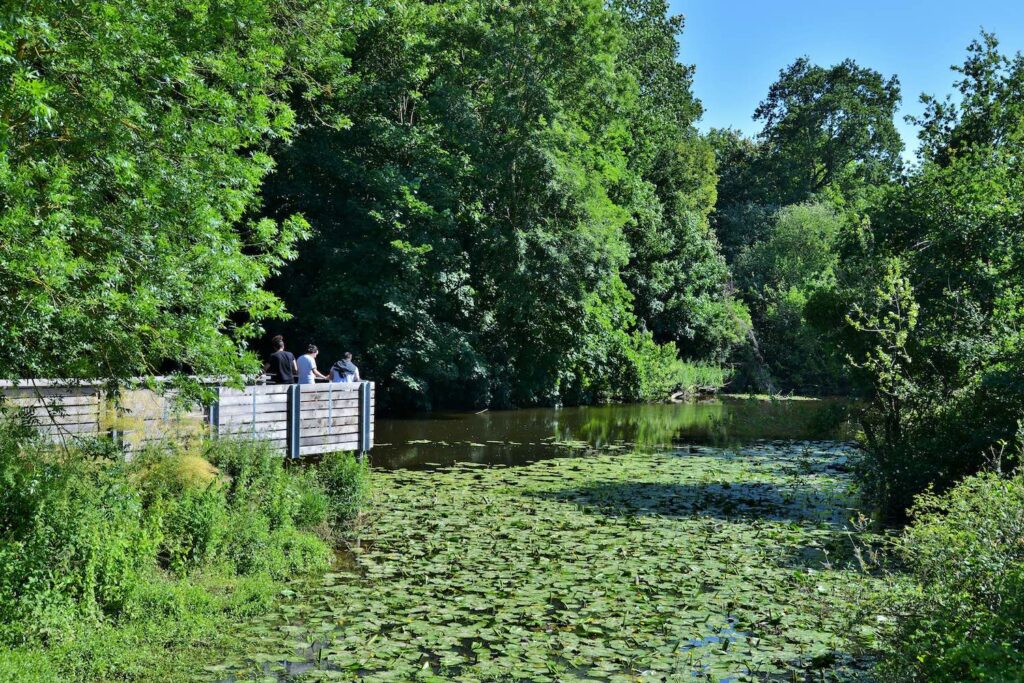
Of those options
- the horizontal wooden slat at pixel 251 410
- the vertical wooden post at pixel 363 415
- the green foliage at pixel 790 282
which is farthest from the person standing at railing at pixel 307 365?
the green foliage at pixel 790 282

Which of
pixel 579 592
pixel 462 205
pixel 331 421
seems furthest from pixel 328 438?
pixel 462 205

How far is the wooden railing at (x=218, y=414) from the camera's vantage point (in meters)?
10.5

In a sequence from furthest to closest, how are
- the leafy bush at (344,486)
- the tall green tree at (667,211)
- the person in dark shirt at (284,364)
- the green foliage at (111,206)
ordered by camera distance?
the tall green tree at (667,211) < the person in dark shirt at (284,364) < the leafy bush at (344,486) < the green foliage at (111,206)

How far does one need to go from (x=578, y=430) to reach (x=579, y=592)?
17.6 metres

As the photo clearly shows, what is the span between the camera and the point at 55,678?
6.93 m

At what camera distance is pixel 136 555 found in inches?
346

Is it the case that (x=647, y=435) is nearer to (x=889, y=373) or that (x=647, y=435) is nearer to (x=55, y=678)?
(x=889, y=373)

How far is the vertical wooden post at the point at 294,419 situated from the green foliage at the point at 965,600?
9.10 m

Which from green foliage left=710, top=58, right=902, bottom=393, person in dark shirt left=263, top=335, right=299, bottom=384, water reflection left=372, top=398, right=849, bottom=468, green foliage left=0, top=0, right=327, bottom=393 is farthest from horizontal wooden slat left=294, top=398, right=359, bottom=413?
green foliage left=710, top=58, right=902, bottom=393

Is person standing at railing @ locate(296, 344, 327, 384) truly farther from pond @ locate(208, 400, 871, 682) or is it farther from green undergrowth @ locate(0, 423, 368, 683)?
green undergrowth @ locate(0, 423, 368, 683)

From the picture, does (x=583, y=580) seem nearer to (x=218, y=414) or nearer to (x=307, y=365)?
(x=218, y=414)

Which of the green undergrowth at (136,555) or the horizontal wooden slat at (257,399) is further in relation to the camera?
the horizontal wooden slat at (257,399)

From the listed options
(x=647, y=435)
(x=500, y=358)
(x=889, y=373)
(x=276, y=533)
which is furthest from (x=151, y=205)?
(x=500, y=358)

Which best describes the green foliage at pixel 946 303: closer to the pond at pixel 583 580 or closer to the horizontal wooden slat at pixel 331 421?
the pond at pixel 583 580
